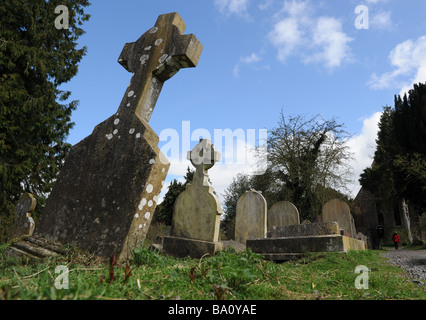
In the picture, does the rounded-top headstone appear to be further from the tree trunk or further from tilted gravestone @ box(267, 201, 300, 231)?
the tree trunk

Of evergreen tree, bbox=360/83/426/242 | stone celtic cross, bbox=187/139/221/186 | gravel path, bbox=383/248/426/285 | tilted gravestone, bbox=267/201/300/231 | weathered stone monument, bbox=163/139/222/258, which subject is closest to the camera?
gravel path, bbox=383/248/426/285

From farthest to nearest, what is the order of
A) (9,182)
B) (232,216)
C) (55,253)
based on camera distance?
(232,216) → (9,182) → (55,253)

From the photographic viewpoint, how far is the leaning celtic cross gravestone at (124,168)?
13.1 feet

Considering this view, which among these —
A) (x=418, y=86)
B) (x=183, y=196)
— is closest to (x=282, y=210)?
(x=183, y=196)

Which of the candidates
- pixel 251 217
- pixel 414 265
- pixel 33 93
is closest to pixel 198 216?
pixel 251 217

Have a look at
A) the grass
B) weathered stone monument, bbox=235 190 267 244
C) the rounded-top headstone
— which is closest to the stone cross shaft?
the grass

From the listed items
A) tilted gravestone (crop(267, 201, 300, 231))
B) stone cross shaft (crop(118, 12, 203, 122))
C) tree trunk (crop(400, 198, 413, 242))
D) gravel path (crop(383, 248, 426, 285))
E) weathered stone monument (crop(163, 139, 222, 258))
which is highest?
tree trunk (crop(400, 198, 413, 242))

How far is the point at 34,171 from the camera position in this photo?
1389 centimetres

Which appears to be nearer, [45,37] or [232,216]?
[45,37]

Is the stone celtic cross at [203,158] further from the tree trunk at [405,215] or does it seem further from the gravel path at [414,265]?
the tree trunk at [405,215]

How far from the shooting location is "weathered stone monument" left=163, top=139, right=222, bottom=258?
5.68 m

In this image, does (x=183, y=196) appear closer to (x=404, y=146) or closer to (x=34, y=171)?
(x=34, y=171)

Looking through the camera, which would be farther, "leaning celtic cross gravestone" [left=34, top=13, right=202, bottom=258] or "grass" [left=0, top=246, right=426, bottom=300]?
"leaning celtic cross gravestone" [left=34, top=13, right=202, bottom=258]
